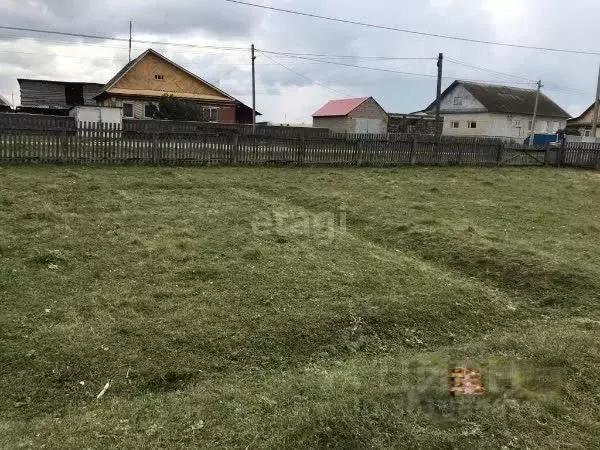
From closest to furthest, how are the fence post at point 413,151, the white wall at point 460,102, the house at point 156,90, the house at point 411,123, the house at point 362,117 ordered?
the fence post at point 413,151 < the house at point 156,90 < the house at point 411,123 < the house at point 362,117 < the white wall at point 460,102

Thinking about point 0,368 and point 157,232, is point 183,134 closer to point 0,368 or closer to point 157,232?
point 157,232

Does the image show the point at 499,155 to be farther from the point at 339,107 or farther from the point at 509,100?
the point at 509,100

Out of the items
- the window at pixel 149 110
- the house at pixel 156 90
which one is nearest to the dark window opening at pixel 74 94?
the house at pixel 156 90

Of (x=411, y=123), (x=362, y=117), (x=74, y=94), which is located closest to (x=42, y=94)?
(x=74, y=94)

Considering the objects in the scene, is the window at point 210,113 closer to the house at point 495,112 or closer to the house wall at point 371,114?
the house wall at point 371,114

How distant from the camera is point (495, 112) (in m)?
52.6

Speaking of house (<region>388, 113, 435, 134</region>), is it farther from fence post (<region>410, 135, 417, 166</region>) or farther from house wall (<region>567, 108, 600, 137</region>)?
fence post (<region>410, 135, 417, 166</region>)

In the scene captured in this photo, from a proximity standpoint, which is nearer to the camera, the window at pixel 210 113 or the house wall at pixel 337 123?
the window at pixel 210 113

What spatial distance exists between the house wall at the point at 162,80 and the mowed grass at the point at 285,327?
32108mm

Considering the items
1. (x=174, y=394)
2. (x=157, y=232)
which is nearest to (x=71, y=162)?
(x=157, y=232)

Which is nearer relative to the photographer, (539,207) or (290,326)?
(290,326)

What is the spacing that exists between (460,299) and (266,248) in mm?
2474

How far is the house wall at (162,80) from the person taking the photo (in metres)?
38.8

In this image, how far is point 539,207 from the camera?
11367mm
